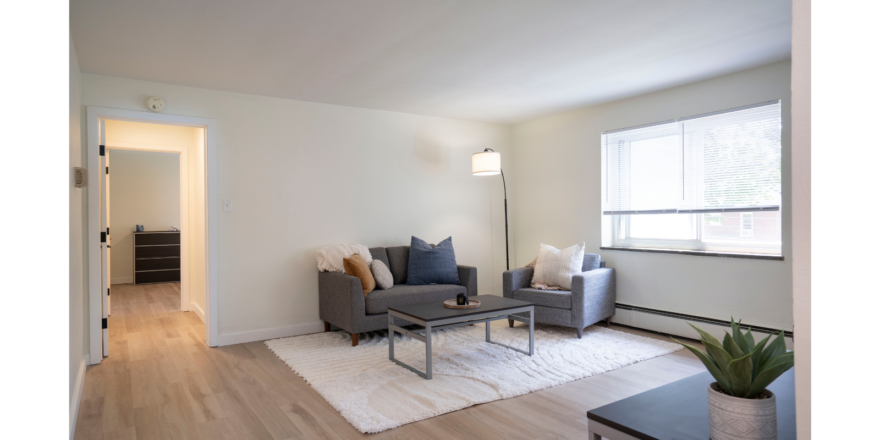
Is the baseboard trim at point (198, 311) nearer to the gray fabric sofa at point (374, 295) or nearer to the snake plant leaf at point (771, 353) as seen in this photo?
the gray fabric sofa at point (374, 295)

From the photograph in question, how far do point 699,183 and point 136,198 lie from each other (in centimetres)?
959

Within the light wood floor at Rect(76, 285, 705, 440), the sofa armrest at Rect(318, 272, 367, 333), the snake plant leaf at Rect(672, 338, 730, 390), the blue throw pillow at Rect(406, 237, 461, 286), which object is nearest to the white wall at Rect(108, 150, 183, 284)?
the light wood floor at Rect(76, 285, 705, 440)

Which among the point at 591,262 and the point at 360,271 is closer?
the point at 360,271

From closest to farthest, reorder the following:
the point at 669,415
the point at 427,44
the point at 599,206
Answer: the point at 669,415 < the point at 427,44 < the point at 599,206

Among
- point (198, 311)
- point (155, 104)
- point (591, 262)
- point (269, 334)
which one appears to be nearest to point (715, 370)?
point (591, 262)

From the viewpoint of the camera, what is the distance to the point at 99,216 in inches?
159

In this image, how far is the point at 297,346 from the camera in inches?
174

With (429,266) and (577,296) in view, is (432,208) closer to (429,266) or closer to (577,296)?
(429,266)

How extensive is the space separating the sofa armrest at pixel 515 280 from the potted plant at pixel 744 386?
148 inches

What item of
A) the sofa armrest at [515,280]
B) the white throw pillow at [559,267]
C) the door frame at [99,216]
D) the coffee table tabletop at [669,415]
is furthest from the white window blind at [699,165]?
the door frame at [99,216]

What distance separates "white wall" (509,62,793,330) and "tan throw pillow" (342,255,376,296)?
7.84 feet
